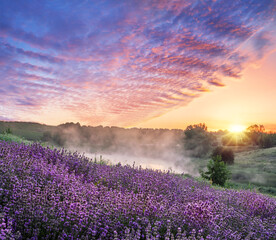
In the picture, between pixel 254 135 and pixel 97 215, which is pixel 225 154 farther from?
pixel 97 215

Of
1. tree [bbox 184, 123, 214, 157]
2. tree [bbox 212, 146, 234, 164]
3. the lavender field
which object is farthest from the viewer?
tree [bbox 184, 123, 214, 157]

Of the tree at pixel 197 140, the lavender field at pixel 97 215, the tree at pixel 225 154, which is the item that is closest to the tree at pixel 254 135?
the tree at pixel 197 140

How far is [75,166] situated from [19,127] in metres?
52.7

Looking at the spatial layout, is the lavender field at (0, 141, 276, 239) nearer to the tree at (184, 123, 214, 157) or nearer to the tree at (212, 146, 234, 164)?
the tree at (212, 146, 234, 164)

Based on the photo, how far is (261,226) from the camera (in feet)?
9.29

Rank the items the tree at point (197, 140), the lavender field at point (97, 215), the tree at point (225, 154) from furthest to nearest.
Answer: the tree at point (197, 140), the tree at point (225, 154), the lavender field at point (97, 215)

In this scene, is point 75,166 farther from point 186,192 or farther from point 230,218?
point 230,218

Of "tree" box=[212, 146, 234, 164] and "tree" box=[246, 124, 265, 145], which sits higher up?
"tree" box=[246, 124, 265, 145]

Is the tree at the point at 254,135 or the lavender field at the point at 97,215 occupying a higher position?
the tree at the point at 254,135

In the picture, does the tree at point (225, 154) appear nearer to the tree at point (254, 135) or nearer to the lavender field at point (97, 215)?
the tree at point (254, 135)

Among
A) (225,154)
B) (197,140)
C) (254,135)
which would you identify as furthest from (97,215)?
(254,135)

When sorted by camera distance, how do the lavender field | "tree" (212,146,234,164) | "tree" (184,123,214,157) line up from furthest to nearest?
1. "tree" (184,123,214,157)
2. "tree" (212,146,234,164)
3. the lavender field

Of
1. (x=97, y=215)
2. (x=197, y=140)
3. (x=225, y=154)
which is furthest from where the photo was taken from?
(x=197, y=140)

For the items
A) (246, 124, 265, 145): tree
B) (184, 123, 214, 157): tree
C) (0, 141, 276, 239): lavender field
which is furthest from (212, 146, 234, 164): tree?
(0, 141, 276, 239): lavender field
